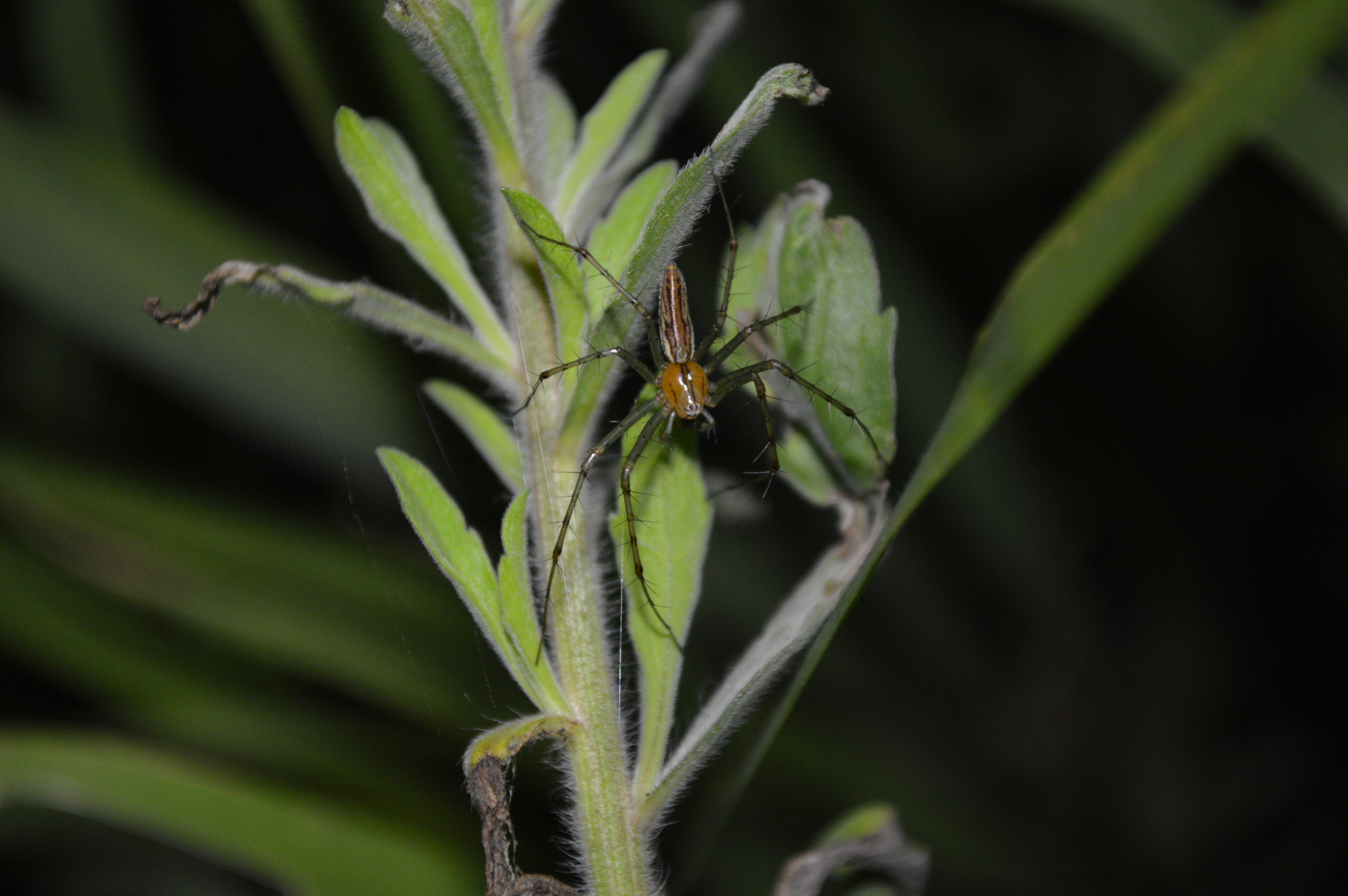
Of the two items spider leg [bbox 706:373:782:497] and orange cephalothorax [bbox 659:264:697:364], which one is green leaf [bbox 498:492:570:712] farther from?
orange cephalothorax [bbox 659:264:697:364]

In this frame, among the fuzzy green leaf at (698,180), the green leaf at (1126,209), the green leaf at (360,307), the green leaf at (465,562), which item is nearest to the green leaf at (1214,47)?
the green leaf at (1126,209)

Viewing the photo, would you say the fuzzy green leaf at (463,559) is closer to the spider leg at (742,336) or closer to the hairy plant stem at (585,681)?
the hairy plant stem at (585,681)

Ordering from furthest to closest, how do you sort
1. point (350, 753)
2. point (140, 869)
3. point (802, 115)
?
point (802, 115)
point (140, 869)
point (350, 753)

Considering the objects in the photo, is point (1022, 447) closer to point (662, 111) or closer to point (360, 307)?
point (662, 111)

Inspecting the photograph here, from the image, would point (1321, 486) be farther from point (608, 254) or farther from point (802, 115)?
point (608, 254)

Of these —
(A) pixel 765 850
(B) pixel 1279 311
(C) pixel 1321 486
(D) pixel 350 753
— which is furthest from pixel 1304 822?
(D) pixel 350 753

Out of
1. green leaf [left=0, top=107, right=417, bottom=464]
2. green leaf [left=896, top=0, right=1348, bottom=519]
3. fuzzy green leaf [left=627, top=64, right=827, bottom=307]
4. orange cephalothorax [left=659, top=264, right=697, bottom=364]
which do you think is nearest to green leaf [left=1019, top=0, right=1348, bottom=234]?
green leaf [left=896, top=0, right=1348, bottom=519]
